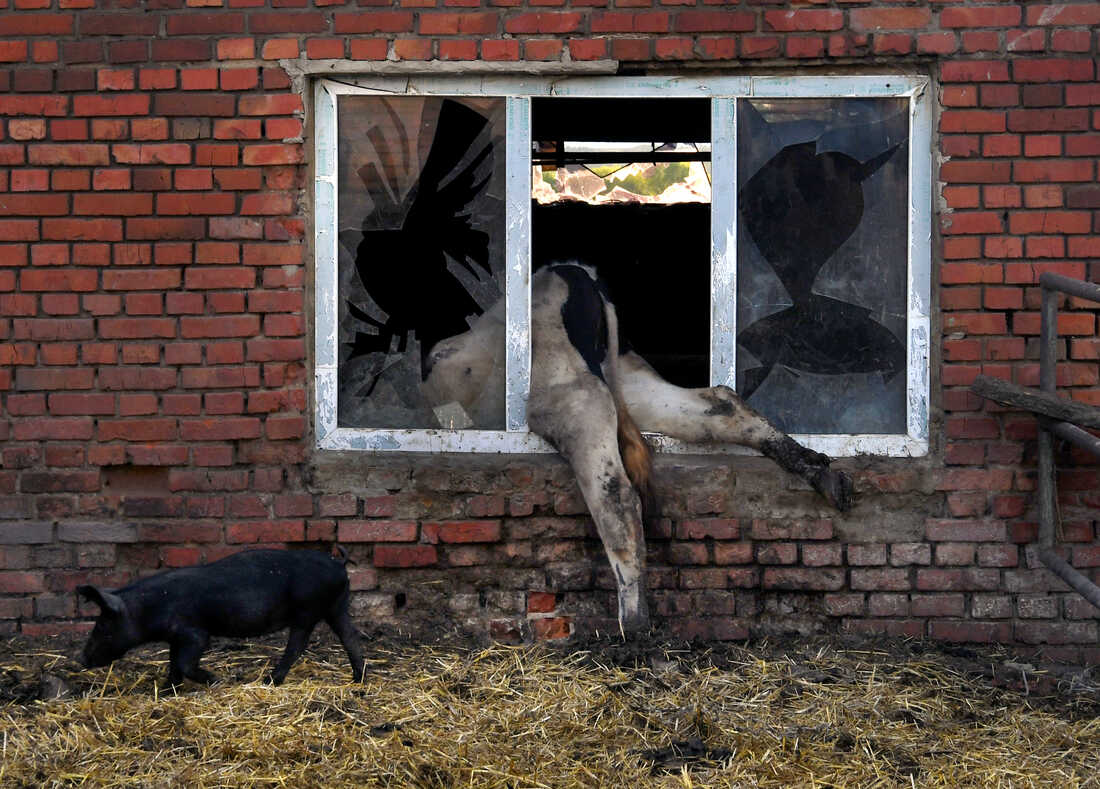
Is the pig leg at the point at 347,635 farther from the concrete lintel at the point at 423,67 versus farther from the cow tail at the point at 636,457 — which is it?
the concrete lintel at the point at 423,67

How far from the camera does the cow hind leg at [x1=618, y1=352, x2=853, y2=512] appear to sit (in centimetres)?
444

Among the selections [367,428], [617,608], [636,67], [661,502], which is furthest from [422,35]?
[617,608]

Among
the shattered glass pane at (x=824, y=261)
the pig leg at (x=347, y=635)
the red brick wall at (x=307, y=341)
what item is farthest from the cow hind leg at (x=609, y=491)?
the pig leg at (x=347, y=635)

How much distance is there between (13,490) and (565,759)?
2.52 m

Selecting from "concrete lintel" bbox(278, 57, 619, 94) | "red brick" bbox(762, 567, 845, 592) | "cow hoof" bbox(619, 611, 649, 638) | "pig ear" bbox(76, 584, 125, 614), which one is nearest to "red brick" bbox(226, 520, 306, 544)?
"pig ear" bbox(76, 584, 125, 614)

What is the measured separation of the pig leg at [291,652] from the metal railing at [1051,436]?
2693 millimetres

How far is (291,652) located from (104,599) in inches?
28.6

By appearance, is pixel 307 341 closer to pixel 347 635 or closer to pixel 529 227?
pixel 529 227

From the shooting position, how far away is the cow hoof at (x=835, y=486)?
441 cm

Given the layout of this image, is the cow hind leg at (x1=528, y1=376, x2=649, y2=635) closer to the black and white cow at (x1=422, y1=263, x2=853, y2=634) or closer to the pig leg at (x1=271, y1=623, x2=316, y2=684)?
the black and white cow at (x1=422, y1=263, x2=853, y2=634)

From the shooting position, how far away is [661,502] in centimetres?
452

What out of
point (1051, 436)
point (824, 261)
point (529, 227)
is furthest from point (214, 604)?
point (1051, 436)

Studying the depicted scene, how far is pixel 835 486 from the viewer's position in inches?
173

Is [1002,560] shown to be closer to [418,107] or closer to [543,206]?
[418,107]
